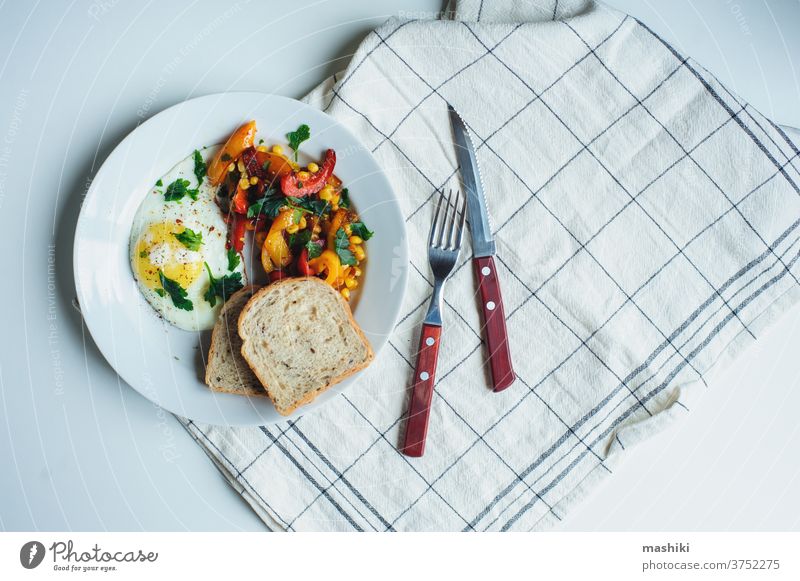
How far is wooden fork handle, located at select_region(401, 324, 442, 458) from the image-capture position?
51.0 inches

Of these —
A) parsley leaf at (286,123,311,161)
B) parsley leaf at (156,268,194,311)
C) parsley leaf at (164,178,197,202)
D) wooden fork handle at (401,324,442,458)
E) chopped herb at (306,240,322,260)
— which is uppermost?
parsley leaf at (286,123,311,161)

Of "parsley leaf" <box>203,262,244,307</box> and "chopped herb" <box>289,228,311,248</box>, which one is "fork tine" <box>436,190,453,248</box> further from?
"parsley leaf" <box>203,262,244,307</box>

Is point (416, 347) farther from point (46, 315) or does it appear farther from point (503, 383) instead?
point (46, 315)

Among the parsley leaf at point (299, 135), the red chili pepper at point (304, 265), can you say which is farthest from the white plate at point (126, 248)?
the red chili pepper at point (304, 265)

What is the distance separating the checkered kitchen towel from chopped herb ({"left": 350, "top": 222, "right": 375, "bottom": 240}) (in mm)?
113

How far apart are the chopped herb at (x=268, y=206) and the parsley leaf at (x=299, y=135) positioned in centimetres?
12

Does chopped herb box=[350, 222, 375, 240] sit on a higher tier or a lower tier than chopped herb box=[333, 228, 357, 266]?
higher

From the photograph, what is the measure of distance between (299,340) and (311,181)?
34cm

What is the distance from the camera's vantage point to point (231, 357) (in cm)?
129

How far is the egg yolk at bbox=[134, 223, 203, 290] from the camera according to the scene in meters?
1.24

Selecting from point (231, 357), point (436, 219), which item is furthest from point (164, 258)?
point (436, 219)

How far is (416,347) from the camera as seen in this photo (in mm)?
1312
